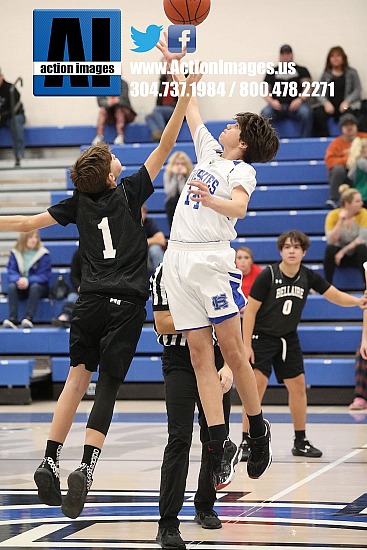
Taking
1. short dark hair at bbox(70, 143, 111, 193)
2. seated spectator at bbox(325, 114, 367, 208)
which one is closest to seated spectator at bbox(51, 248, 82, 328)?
seated spectator at bbox(325, 114, 367, 208)

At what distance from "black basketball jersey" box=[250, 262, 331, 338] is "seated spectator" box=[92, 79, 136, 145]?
686cm

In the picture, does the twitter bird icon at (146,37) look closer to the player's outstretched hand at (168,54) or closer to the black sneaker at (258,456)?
the player's outstretched hand at (168,54)

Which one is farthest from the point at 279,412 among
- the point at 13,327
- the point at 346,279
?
the point at 13,327

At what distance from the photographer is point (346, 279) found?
11578 mm

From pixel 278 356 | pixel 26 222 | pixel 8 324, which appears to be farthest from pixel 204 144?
pixel 8 324

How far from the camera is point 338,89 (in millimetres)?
13203

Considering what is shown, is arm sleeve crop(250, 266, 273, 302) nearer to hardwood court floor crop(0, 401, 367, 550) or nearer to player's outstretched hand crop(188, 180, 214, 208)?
hardwood court floor crop(0, 401, 367, 550)

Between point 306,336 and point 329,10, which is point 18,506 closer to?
point 306,336

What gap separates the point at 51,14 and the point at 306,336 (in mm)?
5208

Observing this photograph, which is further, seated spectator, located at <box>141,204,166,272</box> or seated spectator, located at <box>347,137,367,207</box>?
seated spectator, located at <box>347,137,367,207</box>

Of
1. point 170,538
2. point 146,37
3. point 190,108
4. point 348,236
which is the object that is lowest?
point 170,538

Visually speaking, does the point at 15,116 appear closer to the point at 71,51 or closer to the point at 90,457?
the point at 71,51

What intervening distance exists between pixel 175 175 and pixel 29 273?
206cm

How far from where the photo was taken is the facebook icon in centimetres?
519
